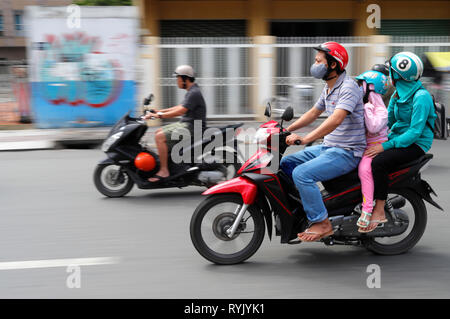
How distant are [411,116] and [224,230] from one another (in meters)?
1.72

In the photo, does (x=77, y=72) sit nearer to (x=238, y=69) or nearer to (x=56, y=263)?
(x=238, y=69)

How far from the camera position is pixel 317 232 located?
433cm

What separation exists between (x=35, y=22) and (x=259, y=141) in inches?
356

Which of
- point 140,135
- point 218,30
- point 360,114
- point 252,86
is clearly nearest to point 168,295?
point 360,114

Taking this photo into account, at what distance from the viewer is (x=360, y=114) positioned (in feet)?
14.3

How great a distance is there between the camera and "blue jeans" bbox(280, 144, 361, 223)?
4262 mm

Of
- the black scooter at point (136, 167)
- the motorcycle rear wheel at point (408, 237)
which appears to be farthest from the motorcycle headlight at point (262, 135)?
the black scooter at point (136, 167)

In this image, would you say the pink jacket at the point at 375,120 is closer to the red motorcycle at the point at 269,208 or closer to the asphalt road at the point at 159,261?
the red motorcycle at the point at 269,208

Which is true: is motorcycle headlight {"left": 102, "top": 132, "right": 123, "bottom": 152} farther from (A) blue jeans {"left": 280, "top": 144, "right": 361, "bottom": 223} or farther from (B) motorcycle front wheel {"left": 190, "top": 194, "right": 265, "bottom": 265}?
(A) blue jeans {"left": 280, "top": 144, "right": 361, "bottom": 223}

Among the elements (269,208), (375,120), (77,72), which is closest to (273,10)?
(77,72)

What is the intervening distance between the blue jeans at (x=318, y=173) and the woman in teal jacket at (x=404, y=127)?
0.66 ft

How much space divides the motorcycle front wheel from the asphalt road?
0.11 m

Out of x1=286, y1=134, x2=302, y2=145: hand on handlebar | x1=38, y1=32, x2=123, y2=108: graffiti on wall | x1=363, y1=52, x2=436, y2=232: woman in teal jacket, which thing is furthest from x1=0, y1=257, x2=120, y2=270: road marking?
x1=38, y1=32, x2=123, y2=108: graffiti on wall

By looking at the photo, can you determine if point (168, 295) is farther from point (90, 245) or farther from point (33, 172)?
point (33, 172)
